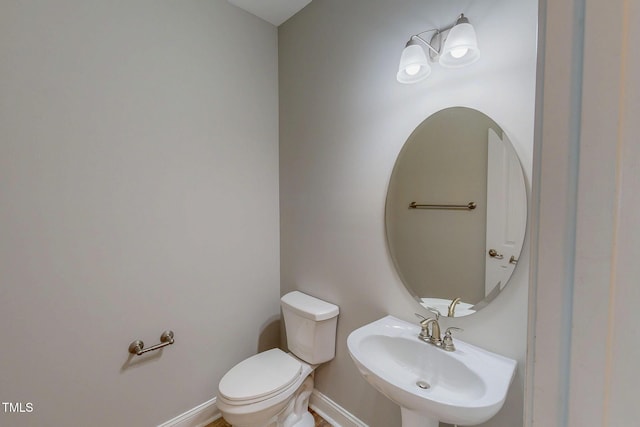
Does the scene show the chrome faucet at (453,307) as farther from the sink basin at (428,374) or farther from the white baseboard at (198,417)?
the white baseboard at (198,417)

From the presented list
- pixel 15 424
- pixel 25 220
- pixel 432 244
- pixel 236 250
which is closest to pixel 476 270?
pixel 432 244

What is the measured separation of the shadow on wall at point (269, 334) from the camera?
1.90 m

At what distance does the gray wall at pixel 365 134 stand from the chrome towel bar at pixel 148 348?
0.78 metres

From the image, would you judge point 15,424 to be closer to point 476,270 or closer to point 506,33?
point 476,270

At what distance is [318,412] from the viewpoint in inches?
66.2

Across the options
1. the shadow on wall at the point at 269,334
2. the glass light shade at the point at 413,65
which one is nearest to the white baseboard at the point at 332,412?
the shadow on wall at the point at 269,334

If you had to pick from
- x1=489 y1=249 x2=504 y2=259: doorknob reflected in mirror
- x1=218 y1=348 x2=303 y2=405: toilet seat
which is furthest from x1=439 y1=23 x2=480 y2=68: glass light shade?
x1=218 y1=348 x2=303 y2=405: toilet seat

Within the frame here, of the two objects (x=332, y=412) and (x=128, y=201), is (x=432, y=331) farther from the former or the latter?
(x=128, y=201)

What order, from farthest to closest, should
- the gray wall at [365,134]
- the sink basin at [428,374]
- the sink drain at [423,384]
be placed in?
1. the sink drain at [423,384]
2. the gray wall at [365,134]
3. the sink basin at [428,374]

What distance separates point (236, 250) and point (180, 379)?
0.79 m

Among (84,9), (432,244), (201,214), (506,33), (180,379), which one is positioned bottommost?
(180,379)

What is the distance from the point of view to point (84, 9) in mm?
1196

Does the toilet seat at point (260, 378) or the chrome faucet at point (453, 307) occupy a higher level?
the chrome faucet at point (453, 307)

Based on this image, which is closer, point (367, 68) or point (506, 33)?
point (506, 33)
